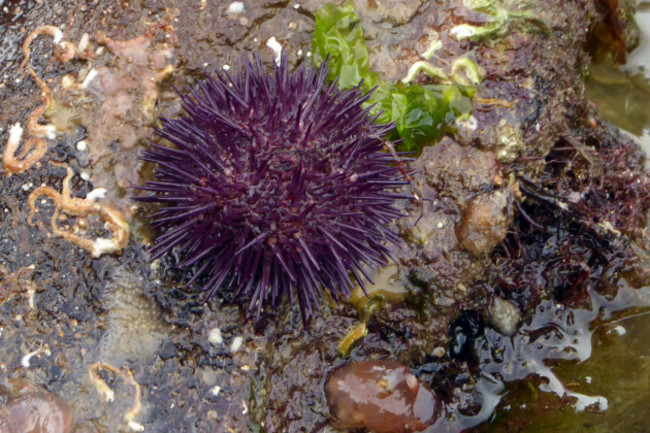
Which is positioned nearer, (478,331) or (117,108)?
(117,108)

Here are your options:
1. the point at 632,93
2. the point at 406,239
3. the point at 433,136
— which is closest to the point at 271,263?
the point at 406,239

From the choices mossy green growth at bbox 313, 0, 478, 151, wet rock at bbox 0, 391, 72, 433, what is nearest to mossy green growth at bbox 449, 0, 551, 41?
mossy green growth at bbox 313, 0, 478, 151

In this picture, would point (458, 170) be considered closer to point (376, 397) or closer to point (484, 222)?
point (484, 222)

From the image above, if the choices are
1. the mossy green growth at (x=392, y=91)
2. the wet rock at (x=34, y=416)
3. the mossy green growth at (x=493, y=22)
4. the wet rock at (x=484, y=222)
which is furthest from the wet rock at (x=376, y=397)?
the mossy green growth at (x=493, y=22)

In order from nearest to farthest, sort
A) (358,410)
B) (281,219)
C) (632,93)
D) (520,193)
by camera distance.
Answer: (281,219) → (358,410) → (520,193) → (632,93)

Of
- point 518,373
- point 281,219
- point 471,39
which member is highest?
point 471,39

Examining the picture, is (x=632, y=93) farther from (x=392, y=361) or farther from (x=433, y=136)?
(x=392, y=361)

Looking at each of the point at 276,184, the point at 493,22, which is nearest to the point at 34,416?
the point at 276,184
